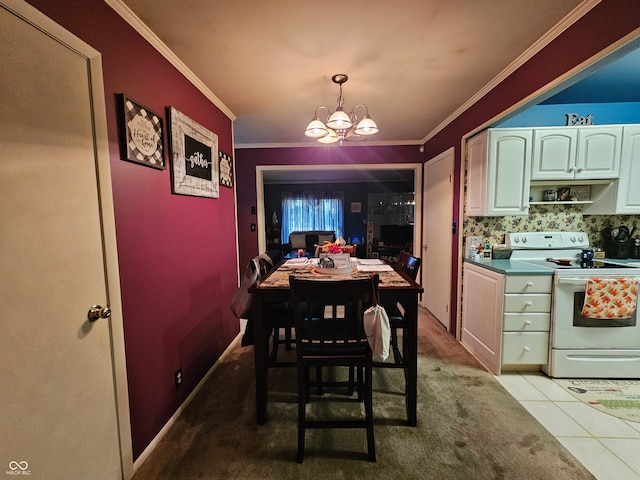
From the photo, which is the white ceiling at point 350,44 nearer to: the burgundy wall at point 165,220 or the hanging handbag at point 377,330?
the burgundy wall at point 165,220

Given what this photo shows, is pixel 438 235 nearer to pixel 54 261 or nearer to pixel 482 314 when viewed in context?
pixel 482 314

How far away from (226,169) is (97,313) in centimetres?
179

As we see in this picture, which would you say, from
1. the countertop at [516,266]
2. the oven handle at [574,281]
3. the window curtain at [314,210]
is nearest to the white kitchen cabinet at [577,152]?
the countertop at [516,266]

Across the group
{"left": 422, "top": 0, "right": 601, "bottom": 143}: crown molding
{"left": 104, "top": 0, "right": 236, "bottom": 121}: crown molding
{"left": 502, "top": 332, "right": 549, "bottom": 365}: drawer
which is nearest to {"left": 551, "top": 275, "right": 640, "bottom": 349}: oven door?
{"left": 502, "top": 332, "right": 549, "bottom": 365}: drawer

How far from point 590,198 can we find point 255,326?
3.31 m

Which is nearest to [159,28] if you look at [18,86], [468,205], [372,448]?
[18,86]

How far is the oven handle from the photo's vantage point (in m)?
1.96

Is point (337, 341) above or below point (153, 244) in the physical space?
below

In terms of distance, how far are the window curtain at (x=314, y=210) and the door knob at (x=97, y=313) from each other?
21.6 feet

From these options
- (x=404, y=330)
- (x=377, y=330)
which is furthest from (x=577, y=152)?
(x=377, y=330)

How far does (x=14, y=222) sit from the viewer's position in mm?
857

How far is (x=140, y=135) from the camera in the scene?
1432 millimetres

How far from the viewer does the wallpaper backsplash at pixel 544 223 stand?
2625 millimetres

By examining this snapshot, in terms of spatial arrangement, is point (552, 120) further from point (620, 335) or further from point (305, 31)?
point (305, 31)
